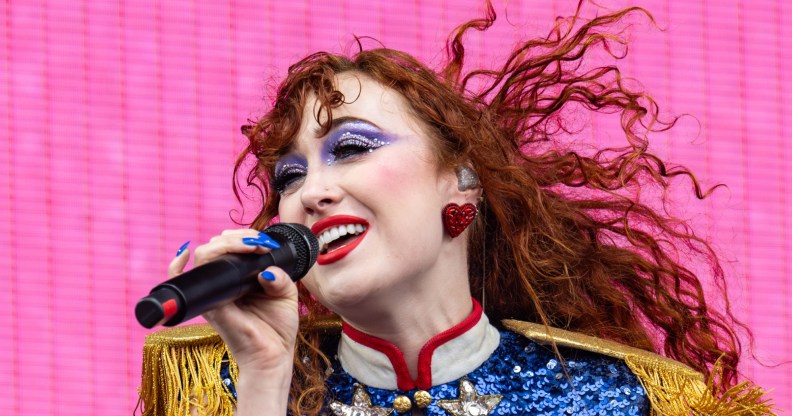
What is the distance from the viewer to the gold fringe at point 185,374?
2408 mm

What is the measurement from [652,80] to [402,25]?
2.33 ft

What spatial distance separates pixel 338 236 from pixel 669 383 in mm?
652

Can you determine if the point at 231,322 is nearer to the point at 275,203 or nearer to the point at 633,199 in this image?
the point at 275,203

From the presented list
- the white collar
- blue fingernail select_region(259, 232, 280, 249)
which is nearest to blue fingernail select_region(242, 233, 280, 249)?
blue fingernail select_region(259, 232, 280, 249)

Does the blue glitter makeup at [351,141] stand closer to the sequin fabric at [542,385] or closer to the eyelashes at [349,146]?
the eyelashes at [349,146]

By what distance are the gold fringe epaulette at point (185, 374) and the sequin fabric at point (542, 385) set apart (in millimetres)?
28

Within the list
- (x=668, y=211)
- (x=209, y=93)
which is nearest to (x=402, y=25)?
(x=209, y=93)

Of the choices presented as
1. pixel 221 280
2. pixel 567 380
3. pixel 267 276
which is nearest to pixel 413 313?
pixel 567 380

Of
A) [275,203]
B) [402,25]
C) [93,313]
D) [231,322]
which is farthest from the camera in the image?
[402,25]

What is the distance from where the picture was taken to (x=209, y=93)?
367cm

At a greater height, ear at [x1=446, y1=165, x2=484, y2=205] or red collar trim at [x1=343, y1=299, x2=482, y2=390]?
ear at [x1=446, y1=165, x2=484, y2=205]

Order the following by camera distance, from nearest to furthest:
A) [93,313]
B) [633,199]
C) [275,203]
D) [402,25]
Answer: [275,203] → [633,199] → [93,313] → [402,25]

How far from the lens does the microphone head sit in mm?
1982

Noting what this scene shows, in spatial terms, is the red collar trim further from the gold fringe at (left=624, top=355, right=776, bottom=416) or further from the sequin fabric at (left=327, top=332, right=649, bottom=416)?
the gold fringe at (left=624, top=355, right=776, bottom=416)
